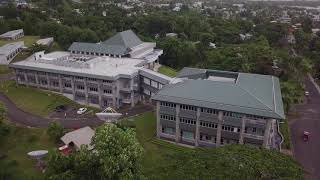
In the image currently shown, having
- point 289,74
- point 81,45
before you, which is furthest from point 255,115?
point 81,45

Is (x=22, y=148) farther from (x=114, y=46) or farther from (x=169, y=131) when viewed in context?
(x=114, y=46)

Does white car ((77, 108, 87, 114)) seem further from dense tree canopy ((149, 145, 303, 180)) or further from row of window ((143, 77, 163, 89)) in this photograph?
dense tree canopy ((149, 145, 303, 180))

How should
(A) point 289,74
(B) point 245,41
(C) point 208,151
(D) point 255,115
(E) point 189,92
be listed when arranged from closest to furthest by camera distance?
(C) point 208,151 → (D) point 255,115 → (E) point 189,92 → (A) point 289,74 → (B) point 245,41

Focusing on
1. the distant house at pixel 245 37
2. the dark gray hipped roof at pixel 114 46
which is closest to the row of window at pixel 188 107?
the dark gray hipped roof at pixel 114 46

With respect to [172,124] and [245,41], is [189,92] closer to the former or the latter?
[172,124]

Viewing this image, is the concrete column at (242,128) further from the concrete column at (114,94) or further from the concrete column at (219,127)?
the concrete column at (114,94)

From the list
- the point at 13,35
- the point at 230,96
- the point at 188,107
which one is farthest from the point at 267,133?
the point at 13,35
